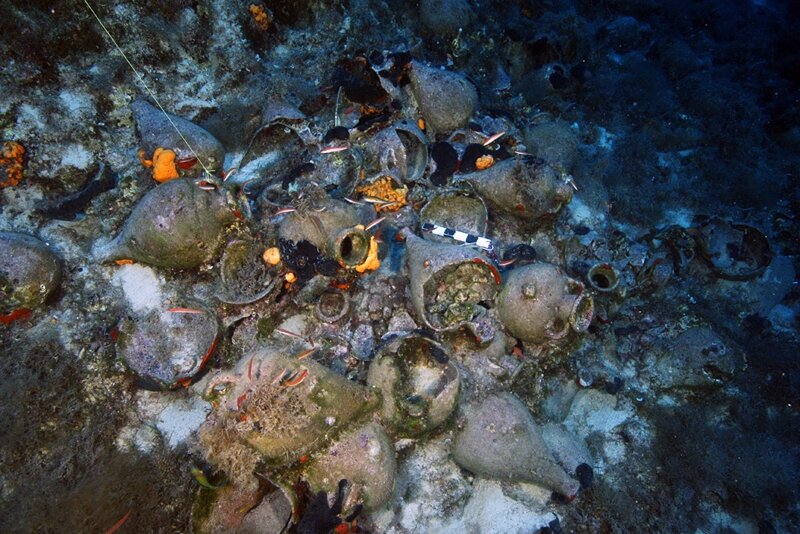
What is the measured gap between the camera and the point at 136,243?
4445 millimetres

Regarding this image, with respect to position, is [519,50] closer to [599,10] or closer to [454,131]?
[454,131]

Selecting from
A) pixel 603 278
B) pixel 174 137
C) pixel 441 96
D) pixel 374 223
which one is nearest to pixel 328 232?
pixel 374 223

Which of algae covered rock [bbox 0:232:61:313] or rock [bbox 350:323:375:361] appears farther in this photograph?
rock [bbox 350:323:375:361]

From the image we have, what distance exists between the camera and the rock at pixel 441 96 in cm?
555

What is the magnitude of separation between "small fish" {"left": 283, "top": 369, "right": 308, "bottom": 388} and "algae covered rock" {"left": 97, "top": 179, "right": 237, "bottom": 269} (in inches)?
79.3

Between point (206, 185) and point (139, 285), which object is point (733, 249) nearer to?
point (206, 185)

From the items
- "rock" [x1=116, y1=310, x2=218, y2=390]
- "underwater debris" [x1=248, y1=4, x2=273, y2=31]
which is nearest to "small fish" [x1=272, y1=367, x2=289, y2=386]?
"rock" [x1=116, y1=310, x2=218, y2=390]

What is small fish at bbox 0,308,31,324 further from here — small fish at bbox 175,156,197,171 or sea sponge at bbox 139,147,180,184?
small fish at bbox 175,156,197,171

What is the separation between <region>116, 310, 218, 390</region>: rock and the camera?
4.26m

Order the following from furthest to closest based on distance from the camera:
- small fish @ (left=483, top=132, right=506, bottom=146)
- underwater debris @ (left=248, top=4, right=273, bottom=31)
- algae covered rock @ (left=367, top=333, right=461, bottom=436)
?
underwater debris @ (left=248, top=4, right=273, bottom=31) → small fish @ (left=483, top=132, right=506, bottom=146) → algae covered rock @ (left=367, top=333, right=461, bottom=436)

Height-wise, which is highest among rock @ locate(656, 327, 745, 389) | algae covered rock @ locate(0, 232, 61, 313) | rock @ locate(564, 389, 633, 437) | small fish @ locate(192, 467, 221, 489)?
algae covered rock @ locate(0, 232, 61, 313)

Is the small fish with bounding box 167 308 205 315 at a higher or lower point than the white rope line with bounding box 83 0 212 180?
lower

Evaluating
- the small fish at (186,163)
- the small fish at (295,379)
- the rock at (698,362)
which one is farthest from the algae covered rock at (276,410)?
the rock at (698,362)

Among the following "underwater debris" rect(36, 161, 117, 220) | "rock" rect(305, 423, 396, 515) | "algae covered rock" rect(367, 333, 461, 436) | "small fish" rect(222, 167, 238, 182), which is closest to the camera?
"rock" rect(305, 423, 396, 515)
